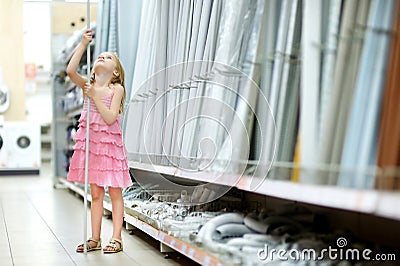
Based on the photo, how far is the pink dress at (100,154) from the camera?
3131 millimetres

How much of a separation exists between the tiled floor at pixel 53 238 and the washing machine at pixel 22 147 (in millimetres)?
3994

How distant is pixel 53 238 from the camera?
3623 millimetres

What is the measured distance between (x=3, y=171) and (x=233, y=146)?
8.05 meters

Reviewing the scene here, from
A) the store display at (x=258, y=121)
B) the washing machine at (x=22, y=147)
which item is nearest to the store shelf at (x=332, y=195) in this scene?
the store display at (x=258, y=121)

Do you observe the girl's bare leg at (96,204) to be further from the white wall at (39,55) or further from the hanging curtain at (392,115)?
the white wall at (39,55)

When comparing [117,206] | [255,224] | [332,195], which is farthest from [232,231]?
[117,206]

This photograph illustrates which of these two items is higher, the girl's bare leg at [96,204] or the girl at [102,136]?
the girl at [102,136]

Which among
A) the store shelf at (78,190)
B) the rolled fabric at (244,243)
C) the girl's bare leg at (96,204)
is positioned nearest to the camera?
the rolled fabric at (244,243)

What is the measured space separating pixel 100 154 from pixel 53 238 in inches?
30.6

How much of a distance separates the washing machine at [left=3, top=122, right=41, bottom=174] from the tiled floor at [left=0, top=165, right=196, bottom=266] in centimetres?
399

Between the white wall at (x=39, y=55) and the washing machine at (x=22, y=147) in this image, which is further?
the white wall at (x=39, y=55)

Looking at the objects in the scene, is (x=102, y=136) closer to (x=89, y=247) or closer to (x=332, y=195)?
(x=89, y=247)

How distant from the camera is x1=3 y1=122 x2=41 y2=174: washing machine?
992 cm

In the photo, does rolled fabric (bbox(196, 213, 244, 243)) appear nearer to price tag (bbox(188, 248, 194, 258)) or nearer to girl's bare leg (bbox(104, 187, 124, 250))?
price tag (bbox(188, 248, 194, 258))
